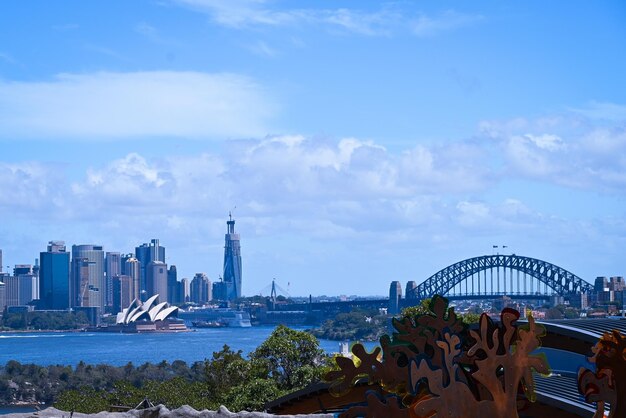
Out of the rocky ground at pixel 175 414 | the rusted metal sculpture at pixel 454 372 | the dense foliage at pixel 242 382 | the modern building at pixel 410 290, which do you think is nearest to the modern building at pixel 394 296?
the modern building at pixel 410 290

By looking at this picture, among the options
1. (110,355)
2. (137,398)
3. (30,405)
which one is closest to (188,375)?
(30,405)

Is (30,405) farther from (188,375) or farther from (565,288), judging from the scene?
(565,288)

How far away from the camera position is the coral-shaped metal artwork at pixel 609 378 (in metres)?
11.3

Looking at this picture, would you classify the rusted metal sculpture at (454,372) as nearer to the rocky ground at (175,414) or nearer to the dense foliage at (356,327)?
the rocky ground at (175,414)

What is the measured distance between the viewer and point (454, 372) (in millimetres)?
10062

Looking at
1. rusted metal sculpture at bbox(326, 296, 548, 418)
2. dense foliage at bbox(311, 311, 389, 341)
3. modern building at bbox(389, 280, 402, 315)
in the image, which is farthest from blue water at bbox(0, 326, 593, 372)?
rusted metal sculpture at bbox(326, 296, 548, 418)

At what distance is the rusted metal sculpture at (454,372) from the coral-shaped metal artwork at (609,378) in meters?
0.92

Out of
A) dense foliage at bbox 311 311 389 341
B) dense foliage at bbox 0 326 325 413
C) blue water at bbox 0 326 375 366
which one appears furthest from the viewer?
dense foliage at bbox 311 311 389 341

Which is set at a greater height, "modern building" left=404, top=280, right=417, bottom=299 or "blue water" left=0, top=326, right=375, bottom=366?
"modern building" left=404, top=280, right=417, bottom=299

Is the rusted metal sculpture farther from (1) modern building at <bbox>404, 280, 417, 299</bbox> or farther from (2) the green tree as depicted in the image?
(1) modern building at <bbox>404, 280, 417, 299</bbox>

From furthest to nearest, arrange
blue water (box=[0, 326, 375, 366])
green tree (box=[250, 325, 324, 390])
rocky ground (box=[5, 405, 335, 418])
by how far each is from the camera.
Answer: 1. blue water (box=[0, 326, 375, 366])
2. green tree (box=[250, 325, 324, 390])
3. rocky ground (box=[5, 405, 335, 418])

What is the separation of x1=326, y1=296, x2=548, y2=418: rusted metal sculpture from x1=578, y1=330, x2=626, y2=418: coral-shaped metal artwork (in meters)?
0.92

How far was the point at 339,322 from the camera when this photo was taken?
177 m

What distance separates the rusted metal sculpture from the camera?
9797 mm
